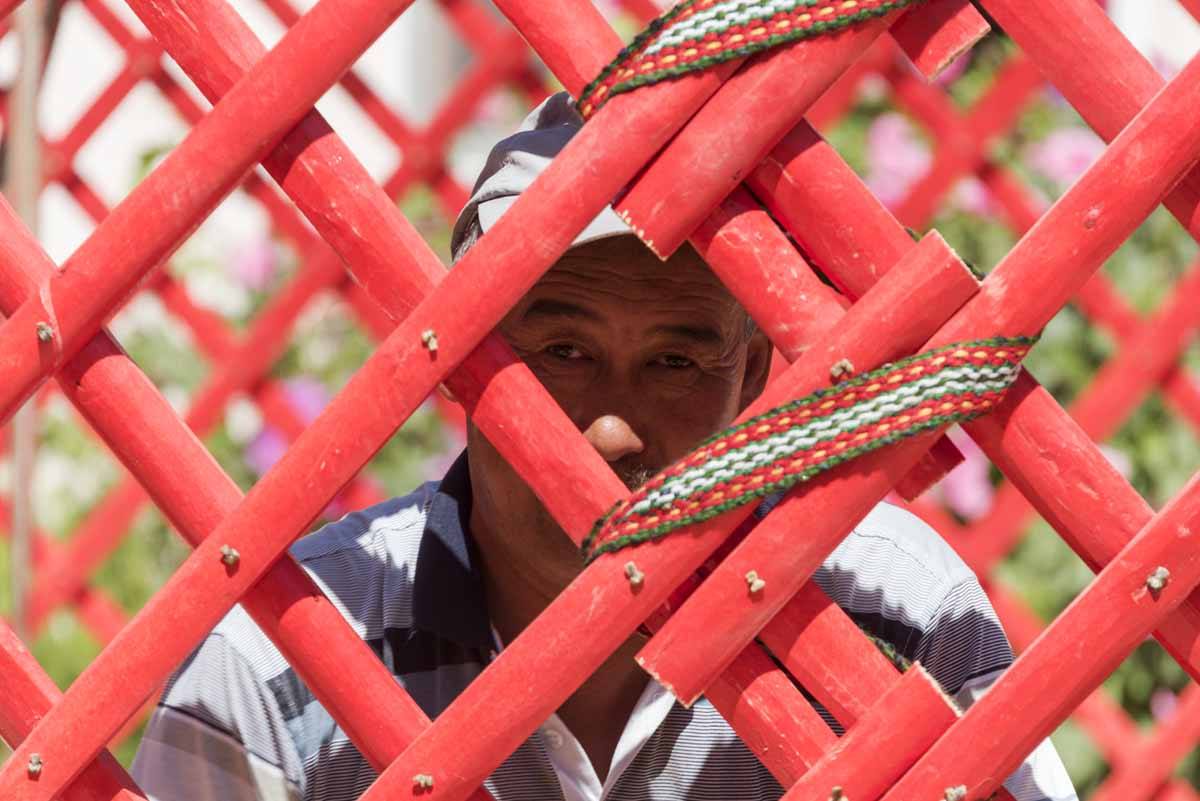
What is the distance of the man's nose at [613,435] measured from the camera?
1.04 meters

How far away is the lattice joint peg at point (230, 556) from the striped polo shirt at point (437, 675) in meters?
0.28

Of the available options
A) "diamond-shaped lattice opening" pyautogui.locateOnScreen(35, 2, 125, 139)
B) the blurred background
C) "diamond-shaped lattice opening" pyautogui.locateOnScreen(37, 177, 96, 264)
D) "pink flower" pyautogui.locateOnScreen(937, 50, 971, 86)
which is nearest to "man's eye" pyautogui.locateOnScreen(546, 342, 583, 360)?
the blurred background

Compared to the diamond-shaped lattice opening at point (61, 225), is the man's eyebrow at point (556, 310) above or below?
below

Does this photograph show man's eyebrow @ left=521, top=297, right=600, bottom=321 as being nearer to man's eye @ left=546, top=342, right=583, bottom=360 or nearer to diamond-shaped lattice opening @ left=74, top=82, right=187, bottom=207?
man's eye @ left=546, top=342, right=583, bottom=360

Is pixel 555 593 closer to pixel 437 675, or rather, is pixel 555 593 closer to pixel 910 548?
pixel 437 675

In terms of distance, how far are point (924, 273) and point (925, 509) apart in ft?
6.71

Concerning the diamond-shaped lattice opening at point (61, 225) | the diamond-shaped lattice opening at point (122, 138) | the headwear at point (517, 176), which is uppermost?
the diamond-shaped lattice opening at point (122, 138)

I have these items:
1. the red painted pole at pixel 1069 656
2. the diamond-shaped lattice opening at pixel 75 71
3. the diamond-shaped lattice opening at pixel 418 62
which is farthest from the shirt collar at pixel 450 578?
the diamond-shaped lattice opening at pixel 418 62

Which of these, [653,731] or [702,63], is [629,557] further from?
[653,731]

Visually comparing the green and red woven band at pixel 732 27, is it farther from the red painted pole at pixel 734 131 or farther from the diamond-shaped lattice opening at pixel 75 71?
the diamond-shaped lattice opening at pixel 75 71

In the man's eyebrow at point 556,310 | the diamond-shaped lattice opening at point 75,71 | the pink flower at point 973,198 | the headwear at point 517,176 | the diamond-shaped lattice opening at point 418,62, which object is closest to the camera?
the headwear at point 517,176

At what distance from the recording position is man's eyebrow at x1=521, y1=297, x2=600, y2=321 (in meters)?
1.06

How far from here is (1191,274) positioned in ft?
9.02

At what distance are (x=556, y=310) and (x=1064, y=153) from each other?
194 centimetres
